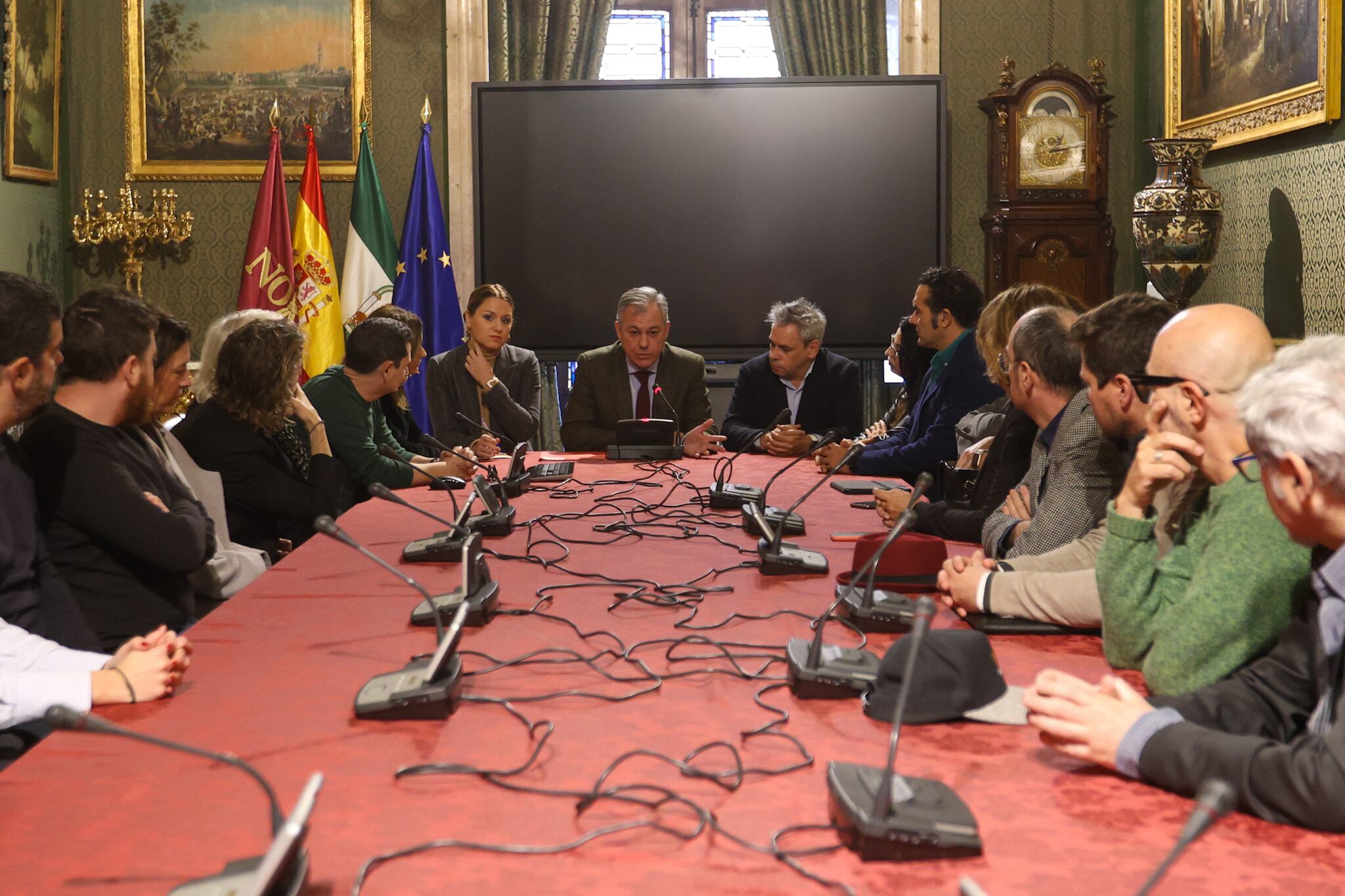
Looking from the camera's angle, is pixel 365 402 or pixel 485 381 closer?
pixel 365 402

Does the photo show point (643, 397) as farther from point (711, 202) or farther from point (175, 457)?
point (175, 457)

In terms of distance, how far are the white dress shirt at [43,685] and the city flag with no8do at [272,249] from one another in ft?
16.0

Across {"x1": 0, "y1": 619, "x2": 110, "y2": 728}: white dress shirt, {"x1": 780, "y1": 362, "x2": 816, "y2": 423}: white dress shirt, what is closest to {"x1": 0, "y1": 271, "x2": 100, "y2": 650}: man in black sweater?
{"x1": 0, "y1": 619, "x2": 110, "y2": 728}: white dress shirt

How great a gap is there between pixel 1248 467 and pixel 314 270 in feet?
19.0

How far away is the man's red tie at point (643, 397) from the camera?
556 cm

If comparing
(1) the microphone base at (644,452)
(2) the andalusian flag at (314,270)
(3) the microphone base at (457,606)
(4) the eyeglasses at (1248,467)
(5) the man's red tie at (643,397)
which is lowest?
(3) the microphone base at (457,606)

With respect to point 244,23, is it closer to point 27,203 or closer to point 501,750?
point 27,203

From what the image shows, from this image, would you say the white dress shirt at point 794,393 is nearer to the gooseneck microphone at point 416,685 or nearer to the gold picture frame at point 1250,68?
the gold picture frame at point 1250,68

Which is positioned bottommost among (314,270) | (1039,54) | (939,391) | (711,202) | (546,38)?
(939,391)

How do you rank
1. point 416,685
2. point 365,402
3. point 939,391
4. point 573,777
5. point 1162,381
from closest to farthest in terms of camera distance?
point 573,777 → point 416,685 → point 1162,381 → point 365,402 → point 939,391

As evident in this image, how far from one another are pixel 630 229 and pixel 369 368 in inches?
110

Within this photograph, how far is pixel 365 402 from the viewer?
4.55 m

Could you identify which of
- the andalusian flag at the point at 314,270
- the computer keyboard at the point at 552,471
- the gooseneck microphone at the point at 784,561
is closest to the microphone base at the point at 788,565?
the gooseneck microphone at the point at 784,561

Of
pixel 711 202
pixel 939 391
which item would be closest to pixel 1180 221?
pixel 939 391
